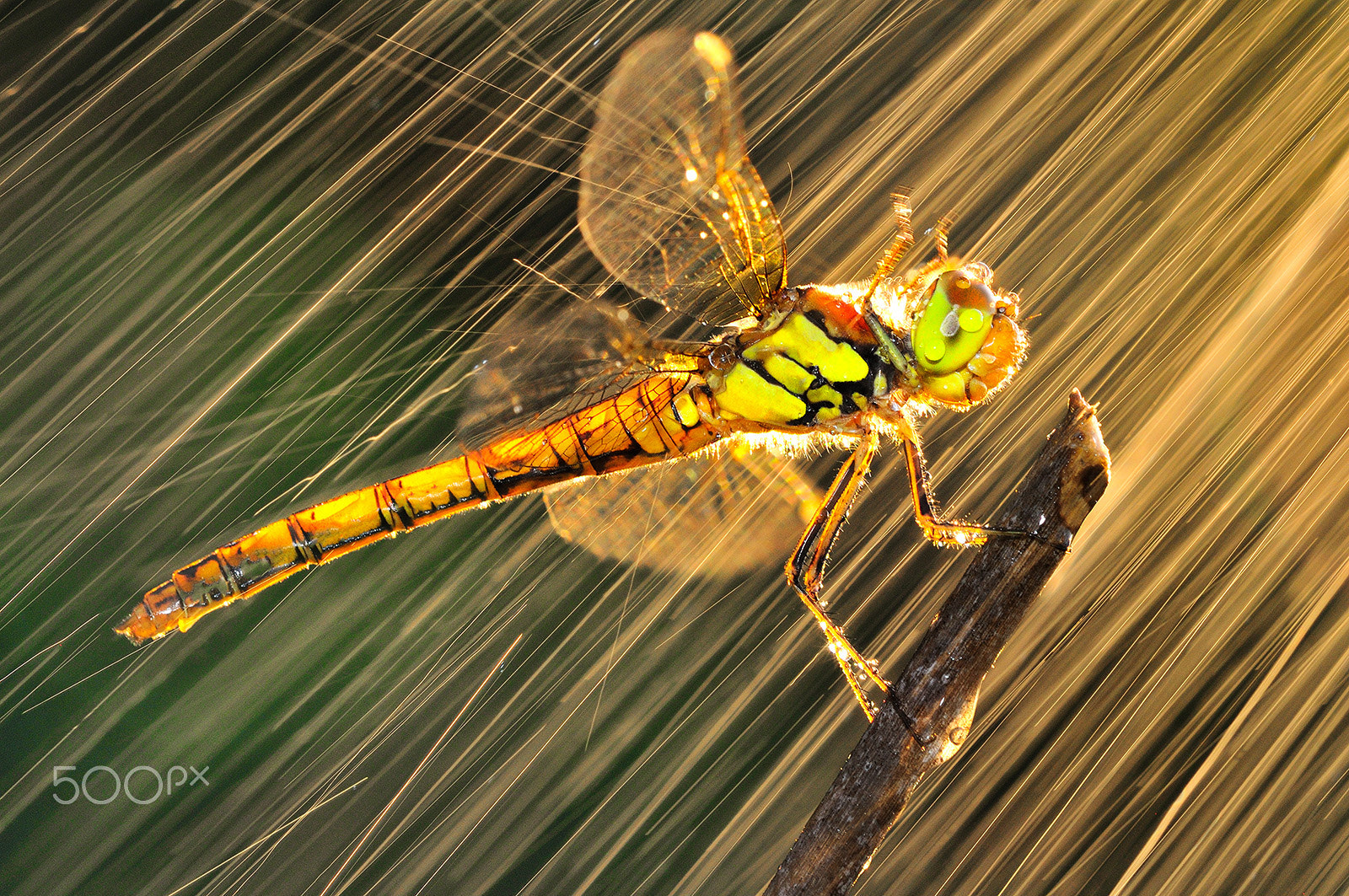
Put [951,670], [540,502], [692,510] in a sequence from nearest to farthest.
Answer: [951,670] → [692,510] → [540,502]

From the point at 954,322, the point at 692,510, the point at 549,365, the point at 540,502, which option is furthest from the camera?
the point at 540,502

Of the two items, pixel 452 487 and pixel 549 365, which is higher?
pixel 549 365

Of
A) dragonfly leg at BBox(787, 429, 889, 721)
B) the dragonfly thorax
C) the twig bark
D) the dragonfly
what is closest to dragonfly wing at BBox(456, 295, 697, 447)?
the dragonfly

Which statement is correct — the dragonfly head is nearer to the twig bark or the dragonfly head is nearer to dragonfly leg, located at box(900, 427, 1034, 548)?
dragonfly leg, located at box(900, 427, 1034, 548)

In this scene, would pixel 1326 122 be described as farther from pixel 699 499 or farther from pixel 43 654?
pixel 43 654

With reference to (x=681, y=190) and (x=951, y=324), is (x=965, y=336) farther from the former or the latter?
(x=681, y=190)

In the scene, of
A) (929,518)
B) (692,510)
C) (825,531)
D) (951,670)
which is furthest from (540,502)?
(951,670)
